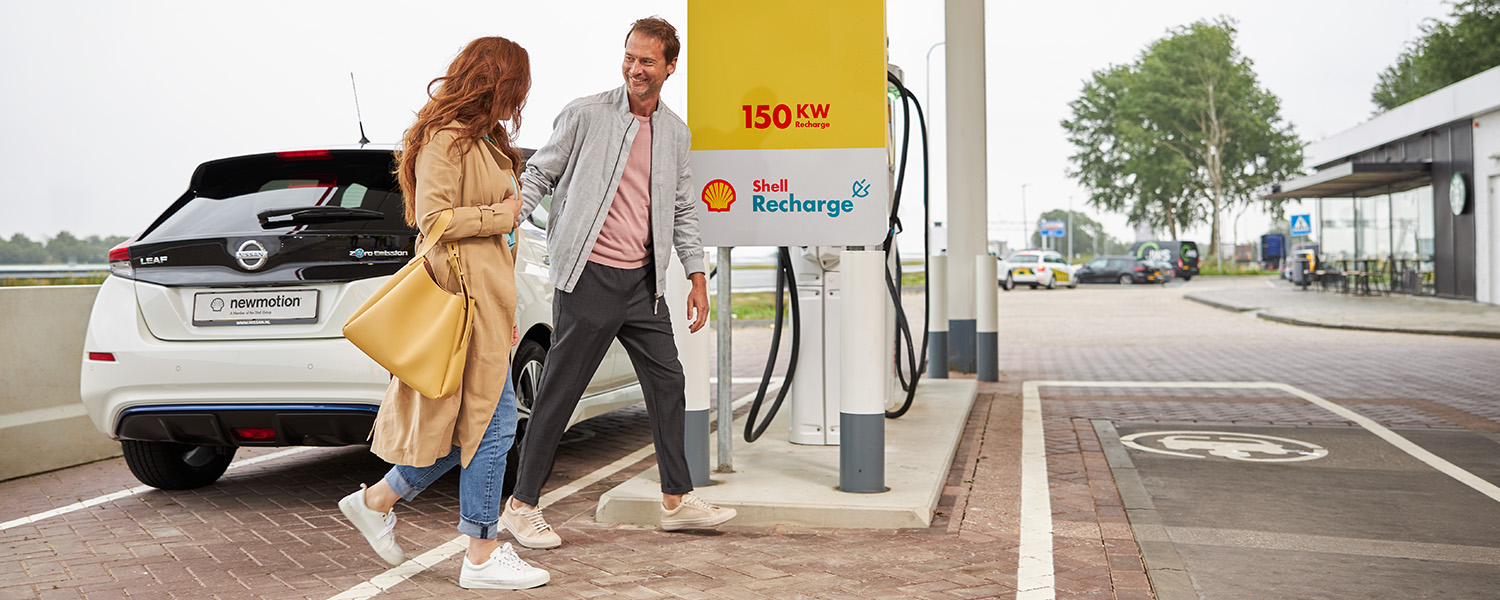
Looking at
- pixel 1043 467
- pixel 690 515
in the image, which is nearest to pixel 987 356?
pixel 1043 467

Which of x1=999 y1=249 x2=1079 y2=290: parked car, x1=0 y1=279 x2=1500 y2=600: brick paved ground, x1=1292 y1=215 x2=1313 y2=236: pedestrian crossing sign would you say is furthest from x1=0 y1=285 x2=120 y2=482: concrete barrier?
x1=999 y1=249 x2=1079 y2=290: parked car

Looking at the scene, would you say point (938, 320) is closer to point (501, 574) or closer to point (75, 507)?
point (75, 507)

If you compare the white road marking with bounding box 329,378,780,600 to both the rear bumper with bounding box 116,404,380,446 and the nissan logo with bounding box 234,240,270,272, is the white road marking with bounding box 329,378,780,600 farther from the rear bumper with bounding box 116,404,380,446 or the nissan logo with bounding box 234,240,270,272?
the nissan logo with bounding box 234,240,270,272

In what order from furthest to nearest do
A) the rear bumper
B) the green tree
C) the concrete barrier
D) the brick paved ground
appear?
the green tree
the concrete barrier
the rear bumper
the brick paved ground

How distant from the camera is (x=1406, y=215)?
96.8ft

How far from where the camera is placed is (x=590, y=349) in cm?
412

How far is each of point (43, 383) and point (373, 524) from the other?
3858 mm

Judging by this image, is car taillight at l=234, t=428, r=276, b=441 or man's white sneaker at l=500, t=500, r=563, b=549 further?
car taillight at l=234, t=428, r=276, b=441

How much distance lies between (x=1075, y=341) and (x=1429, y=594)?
43.7 feet

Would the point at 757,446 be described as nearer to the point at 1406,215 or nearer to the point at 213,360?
the point at 213,360

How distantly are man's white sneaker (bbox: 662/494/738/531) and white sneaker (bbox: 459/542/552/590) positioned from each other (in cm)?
78

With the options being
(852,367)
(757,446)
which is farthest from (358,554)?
(757,446)

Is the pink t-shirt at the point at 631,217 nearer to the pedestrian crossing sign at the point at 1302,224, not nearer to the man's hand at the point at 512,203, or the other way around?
the man's hand at the point at 512,203

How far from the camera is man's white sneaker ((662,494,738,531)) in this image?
441cm
